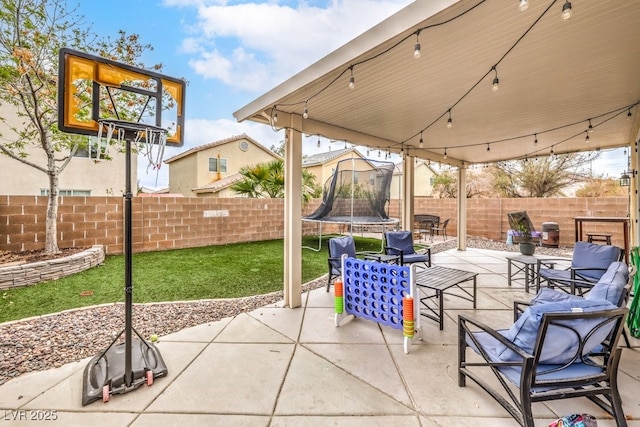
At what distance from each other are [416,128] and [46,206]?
6.92 meters

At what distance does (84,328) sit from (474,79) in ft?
15.7

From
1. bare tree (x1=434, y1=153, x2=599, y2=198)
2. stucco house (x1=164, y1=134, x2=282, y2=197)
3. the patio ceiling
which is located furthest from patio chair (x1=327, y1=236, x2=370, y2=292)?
stucco house (x1=164, y1=134, x2=282, y2=197)

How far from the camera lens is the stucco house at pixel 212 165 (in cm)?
1509

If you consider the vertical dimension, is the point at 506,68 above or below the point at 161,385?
above

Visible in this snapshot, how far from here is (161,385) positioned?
2068 mm

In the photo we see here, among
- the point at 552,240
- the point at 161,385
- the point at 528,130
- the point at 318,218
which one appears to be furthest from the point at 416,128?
the point at 552,240

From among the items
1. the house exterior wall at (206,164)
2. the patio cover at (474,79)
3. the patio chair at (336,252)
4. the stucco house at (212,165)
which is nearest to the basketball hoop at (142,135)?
the patio cover at (474,79)

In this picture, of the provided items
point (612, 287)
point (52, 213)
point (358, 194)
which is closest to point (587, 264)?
point (612, 287)

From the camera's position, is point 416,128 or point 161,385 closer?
point 161,385

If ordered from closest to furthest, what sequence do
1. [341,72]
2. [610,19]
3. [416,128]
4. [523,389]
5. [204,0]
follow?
[523,389]
[610,19]
[341,72]
[416,128]
[204,0]

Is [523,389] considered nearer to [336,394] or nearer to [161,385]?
[336,394]

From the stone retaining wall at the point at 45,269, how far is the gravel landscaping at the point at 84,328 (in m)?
1.61

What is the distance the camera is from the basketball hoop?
1938mm

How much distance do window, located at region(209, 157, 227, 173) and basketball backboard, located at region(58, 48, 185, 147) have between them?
1393cm
